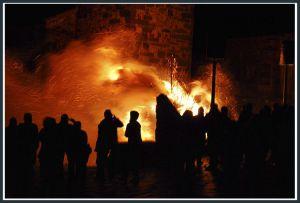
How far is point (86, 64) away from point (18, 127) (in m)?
6.09

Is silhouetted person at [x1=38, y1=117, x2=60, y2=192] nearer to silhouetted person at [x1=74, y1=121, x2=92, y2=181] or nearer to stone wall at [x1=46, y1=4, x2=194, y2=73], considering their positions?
silhouetted person at [x1=74, y1=121, x2=92, y2=181]

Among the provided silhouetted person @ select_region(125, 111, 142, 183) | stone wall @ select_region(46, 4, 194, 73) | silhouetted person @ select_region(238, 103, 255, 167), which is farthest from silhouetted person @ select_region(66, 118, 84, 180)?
stone wall @ select_region(46, 4, 194, 73)

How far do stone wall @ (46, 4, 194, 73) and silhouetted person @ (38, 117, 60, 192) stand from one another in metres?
6.78

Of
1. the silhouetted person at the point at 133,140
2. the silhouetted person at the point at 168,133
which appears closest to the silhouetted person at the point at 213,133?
the silhouetted person at the point at 168,133

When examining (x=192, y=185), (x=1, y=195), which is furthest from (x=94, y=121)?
(x=1, y=195)

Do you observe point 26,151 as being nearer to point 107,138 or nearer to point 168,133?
point 107,138

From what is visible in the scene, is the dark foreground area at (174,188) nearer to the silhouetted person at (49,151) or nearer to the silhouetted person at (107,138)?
the silhouetted person at (49,151)

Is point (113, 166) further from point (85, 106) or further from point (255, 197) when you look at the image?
point (85, 106)

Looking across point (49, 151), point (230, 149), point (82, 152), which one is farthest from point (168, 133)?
point (49, 151)

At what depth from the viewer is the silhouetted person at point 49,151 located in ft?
35.3

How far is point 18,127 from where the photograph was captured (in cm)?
1072

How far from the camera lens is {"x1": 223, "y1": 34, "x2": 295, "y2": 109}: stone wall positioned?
1672 cm

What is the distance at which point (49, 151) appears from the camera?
10805 millimetres

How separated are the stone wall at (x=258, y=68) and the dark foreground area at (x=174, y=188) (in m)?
5.19
